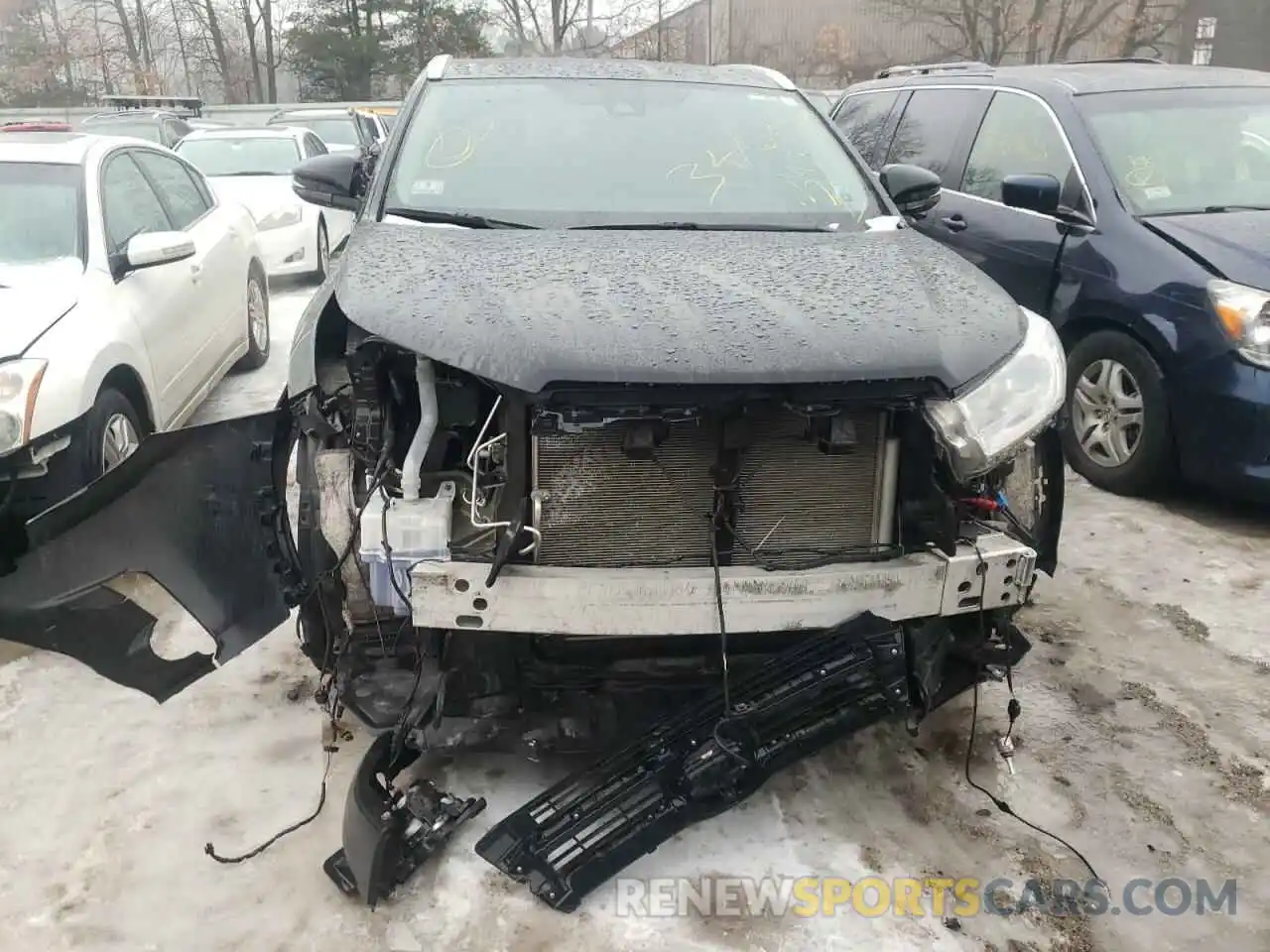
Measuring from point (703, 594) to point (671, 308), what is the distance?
68 centimetres

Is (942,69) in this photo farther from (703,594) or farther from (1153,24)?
(1153,24)

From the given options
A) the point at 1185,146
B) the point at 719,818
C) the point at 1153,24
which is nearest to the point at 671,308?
the point at 719,818

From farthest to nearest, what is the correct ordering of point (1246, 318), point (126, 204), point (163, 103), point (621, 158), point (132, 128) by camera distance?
point (163, 103)
point (132, 128)
point (126, 204)
point (1246, 318)
point (621, 158)

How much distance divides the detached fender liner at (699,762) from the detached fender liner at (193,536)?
92 cm

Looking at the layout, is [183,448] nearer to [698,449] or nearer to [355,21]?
[698,449]

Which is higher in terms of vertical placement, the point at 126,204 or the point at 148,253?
the point at 126,204

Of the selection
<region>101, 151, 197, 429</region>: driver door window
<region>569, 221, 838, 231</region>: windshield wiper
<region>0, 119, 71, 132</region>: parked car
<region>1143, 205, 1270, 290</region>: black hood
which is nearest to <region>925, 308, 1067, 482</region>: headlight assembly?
<region>569, 221, 838, 231</region>: windshield wiper

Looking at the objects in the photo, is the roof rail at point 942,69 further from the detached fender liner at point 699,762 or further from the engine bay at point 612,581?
the detached fender liner at point 699,762

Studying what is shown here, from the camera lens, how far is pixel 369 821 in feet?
7.91

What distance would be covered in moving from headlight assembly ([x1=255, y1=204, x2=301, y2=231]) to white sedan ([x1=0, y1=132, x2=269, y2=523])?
3.18 metres

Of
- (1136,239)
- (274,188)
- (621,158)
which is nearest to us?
(621,158)

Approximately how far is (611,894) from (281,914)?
2.56 feet

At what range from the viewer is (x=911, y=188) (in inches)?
153

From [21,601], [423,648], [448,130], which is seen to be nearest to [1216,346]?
[448,130]
